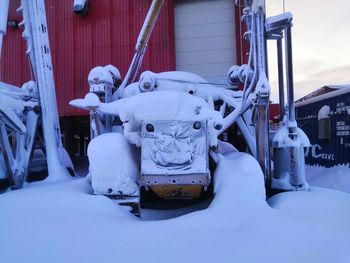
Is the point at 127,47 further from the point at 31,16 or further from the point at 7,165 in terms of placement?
the point at 7,165

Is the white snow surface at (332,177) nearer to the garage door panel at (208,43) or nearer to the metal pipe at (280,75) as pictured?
the metal pipe at (280,75)

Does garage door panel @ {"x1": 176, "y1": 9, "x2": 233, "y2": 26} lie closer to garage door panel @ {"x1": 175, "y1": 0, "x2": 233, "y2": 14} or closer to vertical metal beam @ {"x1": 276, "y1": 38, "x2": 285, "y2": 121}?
garage door panel @ {"x1": 175, "y1": 0, "x2": 233, "y2": 14}

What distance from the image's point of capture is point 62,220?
3.31 m

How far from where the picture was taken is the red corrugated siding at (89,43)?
396 inches

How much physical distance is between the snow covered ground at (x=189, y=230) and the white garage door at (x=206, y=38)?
20.5 feet

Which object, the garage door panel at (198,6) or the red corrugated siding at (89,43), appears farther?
the red corrugated siding at (89,43)

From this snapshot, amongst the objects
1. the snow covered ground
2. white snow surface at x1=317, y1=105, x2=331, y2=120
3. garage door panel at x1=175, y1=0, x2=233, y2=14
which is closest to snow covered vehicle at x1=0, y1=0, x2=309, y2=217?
the snow covered ground

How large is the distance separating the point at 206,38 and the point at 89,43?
3525 millimetres

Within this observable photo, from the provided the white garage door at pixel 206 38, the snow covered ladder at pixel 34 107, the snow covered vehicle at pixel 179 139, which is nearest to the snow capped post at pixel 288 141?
the snow covered vehicle at pixel 179 139

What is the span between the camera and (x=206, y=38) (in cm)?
998

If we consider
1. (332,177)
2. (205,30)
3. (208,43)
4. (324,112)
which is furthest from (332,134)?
(205,30)

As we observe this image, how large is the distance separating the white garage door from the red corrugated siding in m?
0.36

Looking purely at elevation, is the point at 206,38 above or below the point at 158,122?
above

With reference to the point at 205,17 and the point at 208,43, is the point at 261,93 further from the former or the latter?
the point at 205,17
